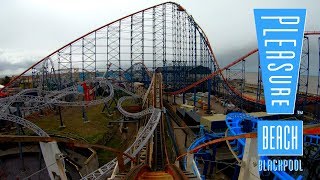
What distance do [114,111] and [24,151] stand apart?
35.7 ft

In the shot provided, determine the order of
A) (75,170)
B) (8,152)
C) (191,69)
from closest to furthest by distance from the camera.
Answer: (75,170) → (8,152) → (191,69)

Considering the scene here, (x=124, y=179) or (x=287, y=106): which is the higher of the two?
(x=287, y=106)

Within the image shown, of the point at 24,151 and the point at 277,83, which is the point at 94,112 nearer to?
the point at 24,151

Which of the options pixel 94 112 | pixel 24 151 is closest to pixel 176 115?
pixel 94 112

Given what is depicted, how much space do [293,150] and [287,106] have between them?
1.24 metres

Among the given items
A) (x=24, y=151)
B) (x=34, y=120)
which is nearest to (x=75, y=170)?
(x=24, y=151)

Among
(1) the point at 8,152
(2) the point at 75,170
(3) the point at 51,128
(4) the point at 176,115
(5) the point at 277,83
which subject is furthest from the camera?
(4) the point at 176,115

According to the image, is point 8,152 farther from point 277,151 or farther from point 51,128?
point 277,151

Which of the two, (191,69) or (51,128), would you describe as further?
(191,69)

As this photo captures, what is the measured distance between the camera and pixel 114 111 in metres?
27.4

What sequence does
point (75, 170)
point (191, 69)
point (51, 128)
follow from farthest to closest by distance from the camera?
point (191, 69)
point (51, 128)
point (75, 170)

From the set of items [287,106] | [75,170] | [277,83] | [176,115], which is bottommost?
[75,170]

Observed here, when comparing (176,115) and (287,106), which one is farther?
(176,115)

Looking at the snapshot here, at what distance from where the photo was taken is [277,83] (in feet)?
24.4
